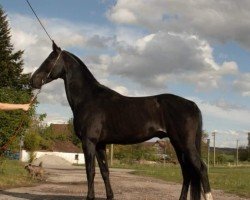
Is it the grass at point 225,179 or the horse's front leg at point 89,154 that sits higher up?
the horse's front leg at point 89,154

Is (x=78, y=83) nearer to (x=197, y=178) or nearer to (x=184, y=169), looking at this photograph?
(x=184, y=169)

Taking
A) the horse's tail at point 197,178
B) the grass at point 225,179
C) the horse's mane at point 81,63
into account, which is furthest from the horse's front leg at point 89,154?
the grass at point 225,179

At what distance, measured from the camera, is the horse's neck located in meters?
8.42

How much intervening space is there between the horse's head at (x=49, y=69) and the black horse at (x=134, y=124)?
46 cm

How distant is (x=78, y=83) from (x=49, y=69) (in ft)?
2.10

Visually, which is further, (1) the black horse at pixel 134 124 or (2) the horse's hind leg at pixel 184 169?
(2) the horse's hind leg at pixel 184 169

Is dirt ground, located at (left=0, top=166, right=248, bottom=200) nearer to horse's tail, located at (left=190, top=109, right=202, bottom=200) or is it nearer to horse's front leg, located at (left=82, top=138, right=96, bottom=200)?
horse's front leg, located at (left=82, top=138, right=96, bottom=200)

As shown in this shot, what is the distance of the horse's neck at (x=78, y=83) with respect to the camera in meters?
8.42

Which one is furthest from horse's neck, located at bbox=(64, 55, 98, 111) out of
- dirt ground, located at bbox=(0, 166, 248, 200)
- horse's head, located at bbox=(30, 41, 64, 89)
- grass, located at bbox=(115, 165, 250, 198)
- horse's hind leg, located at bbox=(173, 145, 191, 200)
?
grass, located at bbox=(115, 165, 250, 198)

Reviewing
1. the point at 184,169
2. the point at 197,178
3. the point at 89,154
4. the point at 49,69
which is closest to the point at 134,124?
the point at 89,154

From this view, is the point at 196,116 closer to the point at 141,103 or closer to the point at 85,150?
the point at 141,103

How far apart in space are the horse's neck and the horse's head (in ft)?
0.66

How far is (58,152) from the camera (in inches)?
3804

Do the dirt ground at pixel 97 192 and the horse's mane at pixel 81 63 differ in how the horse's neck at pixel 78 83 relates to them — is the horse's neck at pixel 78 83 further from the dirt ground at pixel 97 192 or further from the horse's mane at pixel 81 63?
the dirt ground at pixel 97 192
